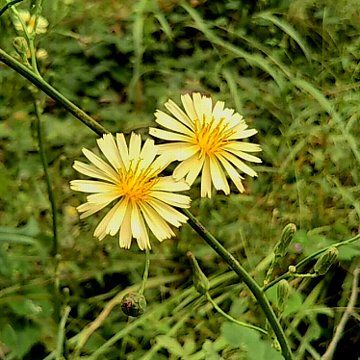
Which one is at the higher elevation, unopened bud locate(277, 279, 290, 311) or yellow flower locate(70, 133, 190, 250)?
yellow flower locate(70, 133, 190, 250)

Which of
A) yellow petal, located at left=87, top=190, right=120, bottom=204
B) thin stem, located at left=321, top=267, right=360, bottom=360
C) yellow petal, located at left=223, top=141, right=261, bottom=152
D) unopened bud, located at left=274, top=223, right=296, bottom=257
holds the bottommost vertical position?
thin stem, located at left=321, top=267, right=360, bottom=360

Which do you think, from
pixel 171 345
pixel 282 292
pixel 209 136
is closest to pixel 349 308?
pixel 171 345

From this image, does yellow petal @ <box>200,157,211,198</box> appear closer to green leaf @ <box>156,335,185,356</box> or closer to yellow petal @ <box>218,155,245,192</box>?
yellow petal @ <box>218,155,245,192</box>

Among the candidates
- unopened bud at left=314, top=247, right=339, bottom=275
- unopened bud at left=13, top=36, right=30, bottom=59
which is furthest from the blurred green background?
unopened bud at left=13, top=36, right=30, bottom=59

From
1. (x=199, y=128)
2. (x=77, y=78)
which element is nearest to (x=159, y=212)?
(x=199, y=128)

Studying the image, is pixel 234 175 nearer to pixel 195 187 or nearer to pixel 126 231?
pixel 126 231

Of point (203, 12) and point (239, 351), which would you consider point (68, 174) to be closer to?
point (239, 351)
